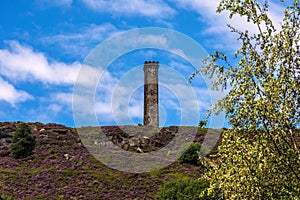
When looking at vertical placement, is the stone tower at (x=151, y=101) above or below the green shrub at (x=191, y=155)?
above

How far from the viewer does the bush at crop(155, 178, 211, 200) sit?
4108 centimetres

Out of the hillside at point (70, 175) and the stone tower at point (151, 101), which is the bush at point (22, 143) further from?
the stone tower at point (151, 101)

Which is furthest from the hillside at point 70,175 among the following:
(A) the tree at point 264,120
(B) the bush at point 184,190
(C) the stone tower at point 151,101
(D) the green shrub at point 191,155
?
(A) the tree at point 264,120

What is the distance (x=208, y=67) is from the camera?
1650 cm

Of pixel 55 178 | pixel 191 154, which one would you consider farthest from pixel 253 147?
pixel 191 154

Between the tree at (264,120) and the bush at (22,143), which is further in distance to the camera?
the bush at (22,143)

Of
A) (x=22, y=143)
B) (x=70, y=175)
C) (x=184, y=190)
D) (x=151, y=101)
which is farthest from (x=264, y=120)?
(x=151, y=101)

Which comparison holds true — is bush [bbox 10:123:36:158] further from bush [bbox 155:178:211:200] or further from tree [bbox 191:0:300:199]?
tree [bbox 191:0:300:199]

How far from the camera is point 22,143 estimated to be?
7081 centimetres

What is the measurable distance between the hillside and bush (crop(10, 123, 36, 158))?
1.05 m

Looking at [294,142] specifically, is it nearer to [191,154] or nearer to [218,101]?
[218,101]

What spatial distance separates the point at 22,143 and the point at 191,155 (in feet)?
76.8

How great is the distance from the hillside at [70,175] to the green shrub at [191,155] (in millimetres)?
1029

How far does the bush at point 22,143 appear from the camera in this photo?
230ft
